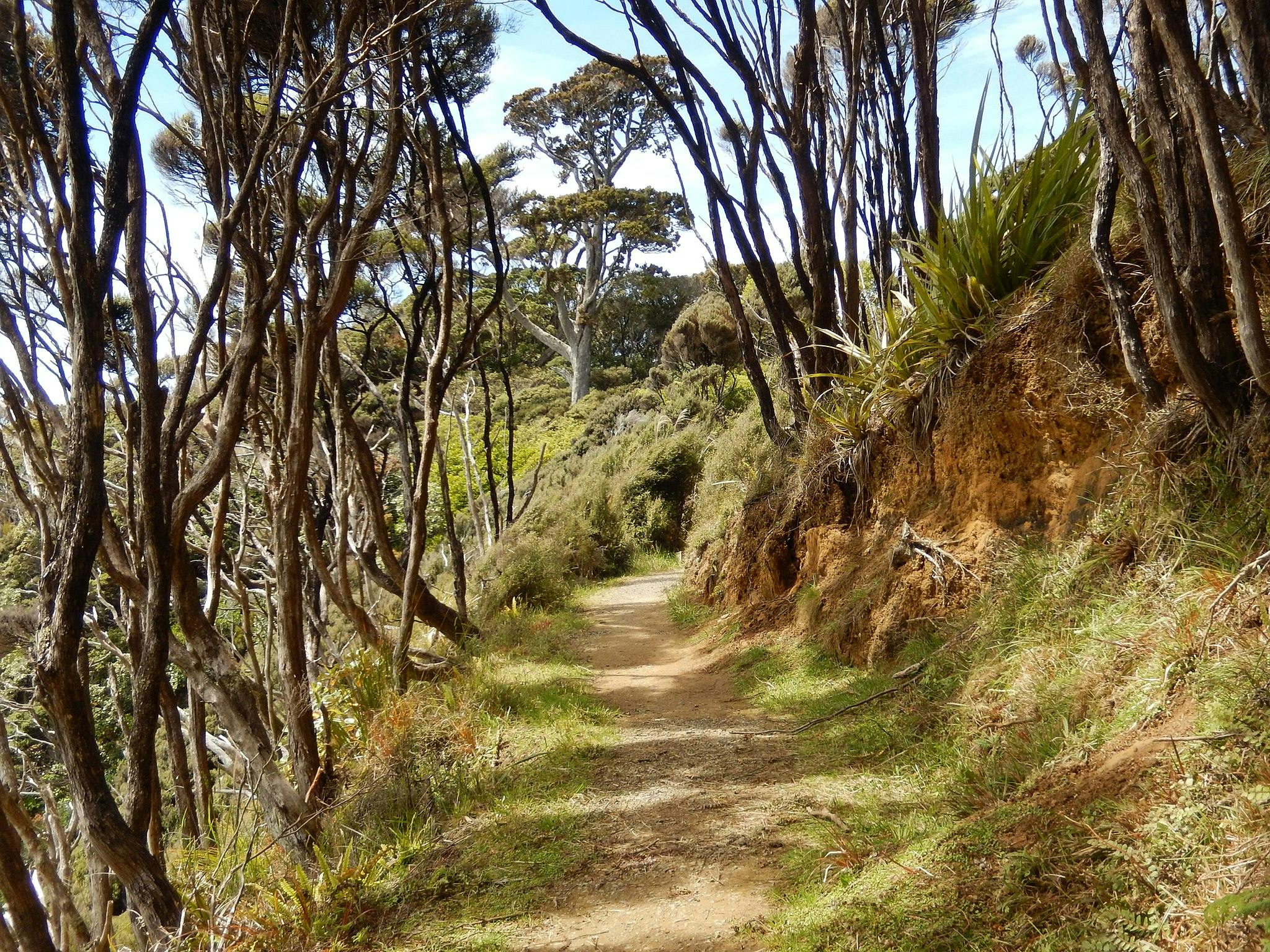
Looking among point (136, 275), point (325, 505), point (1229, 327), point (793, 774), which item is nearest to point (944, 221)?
point (1229, 327)

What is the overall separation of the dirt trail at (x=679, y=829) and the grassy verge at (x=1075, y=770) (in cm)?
19

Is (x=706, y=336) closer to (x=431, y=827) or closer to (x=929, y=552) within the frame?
(x=929, y=552)

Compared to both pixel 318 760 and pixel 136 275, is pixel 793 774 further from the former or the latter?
pixel 136 275

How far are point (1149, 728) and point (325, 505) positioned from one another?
8.00 m

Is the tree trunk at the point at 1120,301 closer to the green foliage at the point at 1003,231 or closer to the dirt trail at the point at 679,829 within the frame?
the green foliage at the point at 1003,231

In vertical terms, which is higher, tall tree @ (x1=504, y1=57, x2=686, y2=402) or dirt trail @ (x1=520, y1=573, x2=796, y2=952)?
tall tree @ (x1=504, y1=57, x2=686, y2=402)

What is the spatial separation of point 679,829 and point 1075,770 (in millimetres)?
1692

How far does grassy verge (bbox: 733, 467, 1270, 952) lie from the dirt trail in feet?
0.63

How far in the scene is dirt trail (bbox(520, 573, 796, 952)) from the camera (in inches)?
114

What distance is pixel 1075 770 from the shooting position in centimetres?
257

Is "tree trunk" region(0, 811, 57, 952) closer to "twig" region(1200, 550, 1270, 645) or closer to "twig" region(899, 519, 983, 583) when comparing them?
"twig" region(1200, 550, 1270, 645)

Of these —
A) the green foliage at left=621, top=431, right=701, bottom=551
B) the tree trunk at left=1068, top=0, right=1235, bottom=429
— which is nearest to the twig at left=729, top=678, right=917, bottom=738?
the tree trunk at left=1068, top=0, right=1235, bottom=429

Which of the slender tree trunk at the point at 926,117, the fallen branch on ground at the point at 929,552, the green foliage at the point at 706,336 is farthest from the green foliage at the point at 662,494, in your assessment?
the fallen branch on ground at the point at 929,552

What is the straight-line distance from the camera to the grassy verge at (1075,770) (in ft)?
6.46
